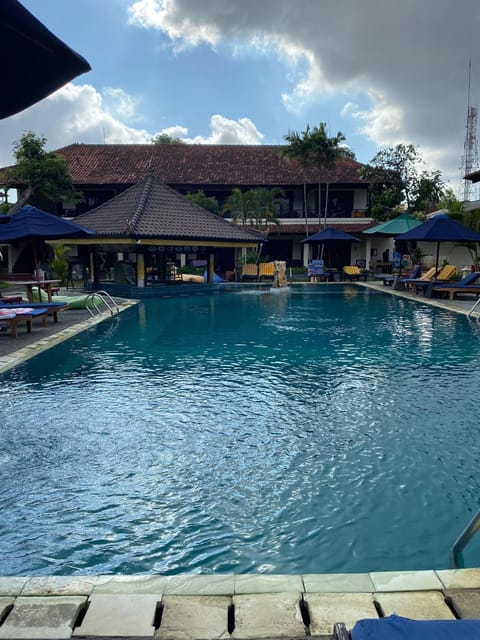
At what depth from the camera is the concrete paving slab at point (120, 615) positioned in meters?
2.17

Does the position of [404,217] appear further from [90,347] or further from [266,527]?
[266,527]

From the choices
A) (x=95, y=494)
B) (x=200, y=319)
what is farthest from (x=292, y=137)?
(x=95, y=494)

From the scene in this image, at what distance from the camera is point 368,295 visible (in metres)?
19.4

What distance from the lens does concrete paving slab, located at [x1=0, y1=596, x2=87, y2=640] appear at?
215 cm

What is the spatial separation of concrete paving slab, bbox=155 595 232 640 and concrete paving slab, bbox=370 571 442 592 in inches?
31.2

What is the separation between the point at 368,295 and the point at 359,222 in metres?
13.7

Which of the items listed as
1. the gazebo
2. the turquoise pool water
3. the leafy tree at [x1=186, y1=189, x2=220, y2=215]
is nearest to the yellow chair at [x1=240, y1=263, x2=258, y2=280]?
the gazebo

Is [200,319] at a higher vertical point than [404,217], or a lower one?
lower

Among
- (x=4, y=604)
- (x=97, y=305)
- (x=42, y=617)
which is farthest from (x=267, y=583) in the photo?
(x=97, y=305)

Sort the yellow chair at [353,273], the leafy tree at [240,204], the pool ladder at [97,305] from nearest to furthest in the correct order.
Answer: the pool ladder at [97,305] < the yellow chair at [353,273] < the leafy tree at [240,204]

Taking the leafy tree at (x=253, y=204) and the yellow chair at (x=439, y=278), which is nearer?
the yellow chair at (x=439, y=278)

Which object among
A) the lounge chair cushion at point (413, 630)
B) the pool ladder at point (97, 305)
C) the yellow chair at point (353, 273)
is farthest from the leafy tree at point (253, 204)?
the lounge chair cushion at point (413, 630)

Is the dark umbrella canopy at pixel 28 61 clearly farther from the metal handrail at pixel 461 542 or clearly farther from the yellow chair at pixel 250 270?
the yellow chair at pixel 250 270

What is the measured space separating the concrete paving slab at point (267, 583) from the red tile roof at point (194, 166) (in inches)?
1157
